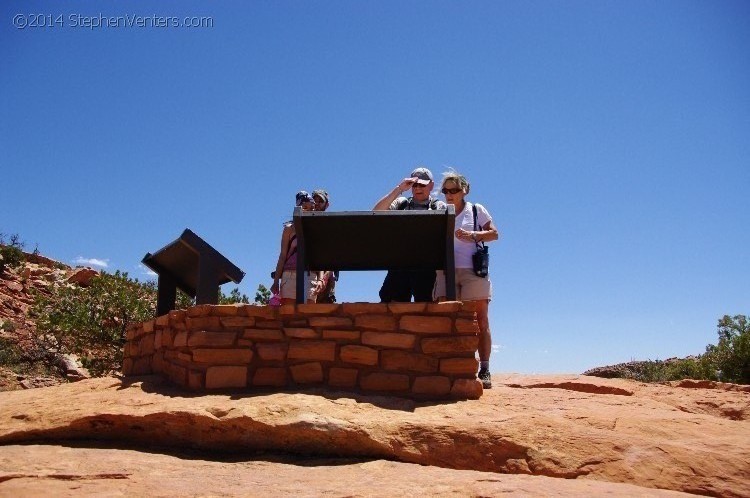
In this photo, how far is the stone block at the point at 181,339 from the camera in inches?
178

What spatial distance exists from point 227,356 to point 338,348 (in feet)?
2.80

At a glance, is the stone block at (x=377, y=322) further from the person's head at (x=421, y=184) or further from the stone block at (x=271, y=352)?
the person's head at (x=421, y=184)

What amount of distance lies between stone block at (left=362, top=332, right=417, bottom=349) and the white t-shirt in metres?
0.98

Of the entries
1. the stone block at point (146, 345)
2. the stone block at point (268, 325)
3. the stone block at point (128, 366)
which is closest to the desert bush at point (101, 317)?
the stone block at point (128, 366)

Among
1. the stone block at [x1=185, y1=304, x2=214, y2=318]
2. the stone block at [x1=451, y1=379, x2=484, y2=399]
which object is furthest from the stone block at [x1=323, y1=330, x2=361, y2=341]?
A: the stone block at [x1=185, y1=304, x2=214, y2=318]

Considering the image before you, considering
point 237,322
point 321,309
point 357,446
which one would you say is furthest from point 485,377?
point 237,322

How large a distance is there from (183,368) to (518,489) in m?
2.82

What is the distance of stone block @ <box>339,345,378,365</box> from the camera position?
14.1 ft

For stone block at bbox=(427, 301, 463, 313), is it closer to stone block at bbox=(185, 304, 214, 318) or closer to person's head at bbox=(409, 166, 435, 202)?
person's head at bbox=(409, 166, 435, 202)

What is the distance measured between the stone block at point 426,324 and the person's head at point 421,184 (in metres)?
1.25

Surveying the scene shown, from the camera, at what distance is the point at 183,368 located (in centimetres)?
450

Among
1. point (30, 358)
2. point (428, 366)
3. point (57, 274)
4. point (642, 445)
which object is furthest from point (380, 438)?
point (57, 274)

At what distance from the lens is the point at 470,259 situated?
16.3 ft

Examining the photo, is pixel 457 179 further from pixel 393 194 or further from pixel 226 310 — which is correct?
pixel 226 310
